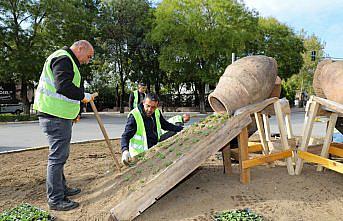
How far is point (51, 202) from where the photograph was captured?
3.63 metres

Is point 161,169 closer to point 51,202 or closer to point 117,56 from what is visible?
point 51,202

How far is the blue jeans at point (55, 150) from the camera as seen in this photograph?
11.8 ft

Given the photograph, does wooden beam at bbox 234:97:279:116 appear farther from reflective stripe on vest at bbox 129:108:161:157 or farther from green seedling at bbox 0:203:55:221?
green seedling at bbox 0:203:55:221

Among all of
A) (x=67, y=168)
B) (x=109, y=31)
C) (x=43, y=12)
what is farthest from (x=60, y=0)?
(x=67, y=168)

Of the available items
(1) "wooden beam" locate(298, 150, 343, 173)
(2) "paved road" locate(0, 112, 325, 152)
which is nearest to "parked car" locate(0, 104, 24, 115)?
(2) "paved road" locate(0, 112, 325, 152)

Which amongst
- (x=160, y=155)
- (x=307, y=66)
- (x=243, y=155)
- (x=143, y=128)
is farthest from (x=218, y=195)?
(x=307, y=66)

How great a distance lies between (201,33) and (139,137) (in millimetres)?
17959

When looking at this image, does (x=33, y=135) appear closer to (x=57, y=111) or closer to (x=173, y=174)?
(x=57, y=111)

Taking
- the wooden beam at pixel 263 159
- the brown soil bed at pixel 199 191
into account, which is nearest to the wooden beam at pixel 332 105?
the wooden beam at pixel 263 159

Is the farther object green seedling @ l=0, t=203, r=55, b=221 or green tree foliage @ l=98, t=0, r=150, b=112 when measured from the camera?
green tree foliage @ l=98, t=0, r=150, b=112

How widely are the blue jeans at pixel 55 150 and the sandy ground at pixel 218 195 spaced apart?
0.76 feet

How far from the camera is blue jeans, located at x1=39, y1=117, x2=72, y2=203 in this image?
141 inches

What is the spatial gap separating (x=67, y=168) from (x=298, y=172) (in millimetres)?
3802

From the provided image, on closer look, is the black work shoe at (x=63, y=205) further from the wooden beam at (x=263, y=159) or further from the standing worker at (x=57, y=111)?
the wooden beam at (x=263, y=159)
